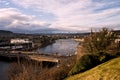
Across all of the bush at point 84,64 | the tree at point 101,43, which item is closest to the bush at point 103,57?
the bush at point 84,64

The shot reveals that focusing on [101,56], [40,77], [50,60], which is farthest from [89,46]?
[50,60]

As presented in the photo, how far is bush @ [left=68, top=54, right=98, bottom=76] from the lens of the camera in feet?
81.0

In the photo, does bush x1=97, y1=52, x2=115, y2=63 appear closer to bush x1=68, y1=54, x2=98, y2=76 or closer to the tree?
bush x1=68, y1=54, x2=98, y2=76

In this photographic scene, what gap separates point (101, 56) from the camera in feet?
A: 88.6

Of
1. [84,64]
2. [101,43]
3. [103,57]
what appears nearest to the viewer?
[84,64]

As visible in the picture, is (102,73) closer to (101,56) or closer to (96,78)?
(96,78)

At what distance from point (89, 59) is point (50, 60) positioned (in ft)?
217

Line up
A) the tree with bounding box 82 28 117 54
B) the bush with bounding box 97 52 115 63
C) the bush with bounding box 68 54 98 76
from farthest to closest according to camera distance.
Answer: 1. the tree with bounding box 82 28 117 54
2. the bush with bounding box 97 52 115 63
3. the bush with bounding box 68 54 98 76

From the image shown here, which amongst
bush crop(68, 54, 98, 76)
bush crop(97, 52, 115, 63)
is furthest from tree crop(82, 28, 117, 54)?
bush crop(68, 54, 98, 76)

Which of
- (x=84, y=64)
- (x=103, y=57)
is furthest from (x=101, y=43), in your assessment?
(x=84, y=64)

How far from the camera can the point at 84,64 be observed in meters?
25.2

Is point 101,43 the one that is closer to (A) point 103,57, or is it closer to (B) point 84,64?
A: (A) point 103,57

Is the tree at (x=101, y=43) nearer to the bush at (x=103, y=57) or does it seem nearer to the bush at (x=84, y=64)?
the bush at (x=103, y=57)

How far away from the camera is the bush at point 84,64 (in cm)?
2469
